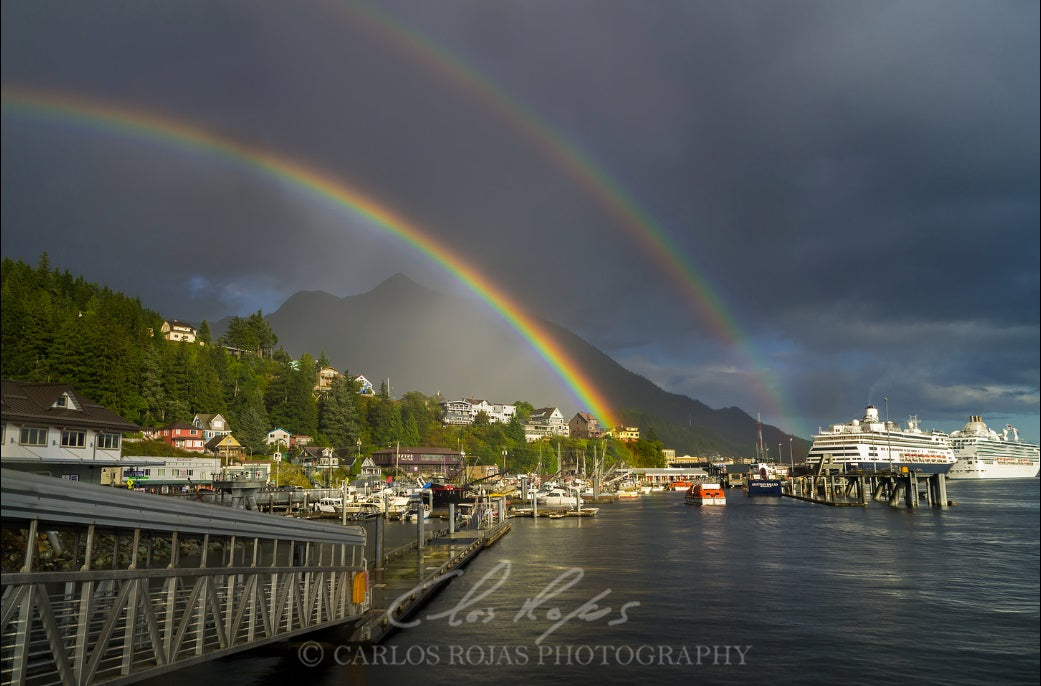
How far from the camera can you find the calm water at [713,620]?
24047mm

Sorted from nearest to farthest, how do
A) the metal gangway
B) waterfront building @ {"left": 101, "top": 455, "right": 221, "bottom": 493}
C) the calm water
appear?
the metal gangway
the calm water
waterfront building @ {"left": 101, "top": 455, "right": 221, "bottom": 493}

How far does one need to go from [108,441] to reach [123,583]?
1959 inches

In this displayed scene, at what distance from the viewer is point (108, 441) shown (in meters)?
54.5

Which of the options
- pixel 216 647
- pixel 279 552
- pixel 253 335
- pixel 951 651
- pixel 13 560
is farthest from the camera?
pixel 253 335

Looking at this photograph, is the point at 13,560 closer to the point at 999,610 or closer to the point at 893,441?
the point at 999,610

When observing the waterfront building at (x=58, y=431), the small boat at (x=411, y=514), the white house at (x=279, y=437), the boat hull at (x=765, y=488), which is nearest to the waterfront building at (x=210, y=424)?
the white house at (x=279, y=437)

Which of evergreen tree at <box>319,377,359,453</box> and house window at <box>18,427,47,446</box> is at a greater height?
evergreen tree at <box>319,377,359,453</box>

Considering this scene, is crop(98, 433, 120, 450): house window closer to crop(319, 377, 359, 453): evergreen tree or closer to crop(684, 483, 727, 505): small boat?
crop(319, 377, 359, 453): evergreen tree

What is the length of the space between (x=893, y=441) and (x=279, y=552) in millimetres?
198508

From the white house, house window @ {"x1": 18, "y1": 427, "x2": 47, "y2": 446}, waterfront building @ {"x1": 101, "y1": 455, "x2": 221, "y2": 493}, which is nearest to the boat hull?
the white house

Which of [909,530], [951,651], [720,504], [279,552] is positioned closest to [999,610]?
[951,651]

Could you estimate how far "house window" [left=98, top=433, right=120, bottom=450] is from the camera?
5328 centimetres

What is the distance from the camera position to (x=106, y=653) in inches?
509

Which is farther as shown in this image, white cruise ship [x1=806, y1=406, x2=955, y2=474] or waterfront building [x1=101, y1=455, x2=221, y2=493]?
white cruise ship [x1=806, y1=406, x2=955, y2=474]
